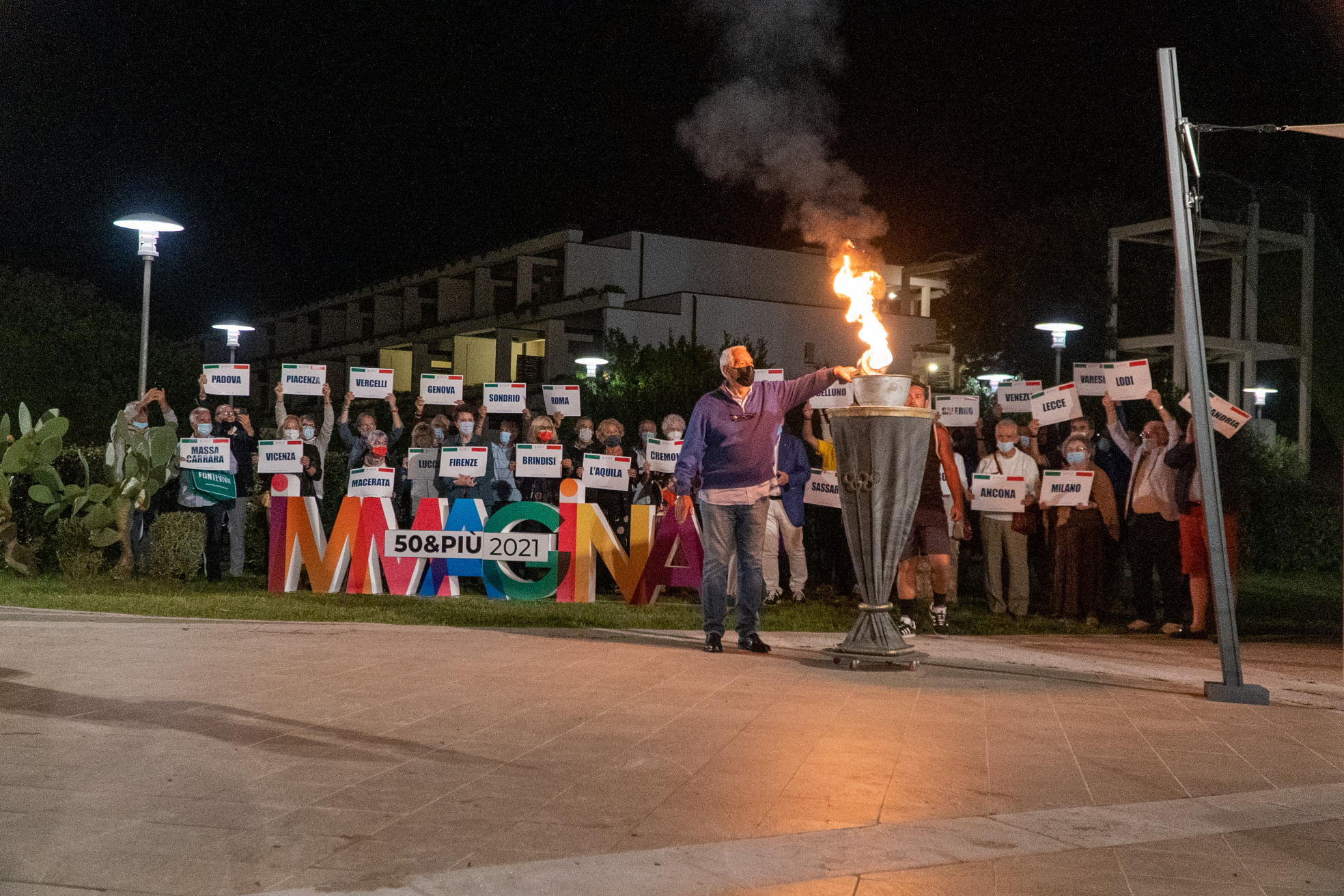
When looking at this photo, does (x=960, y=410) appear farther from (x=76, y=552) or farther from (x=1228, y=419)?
(x=76, y=552)

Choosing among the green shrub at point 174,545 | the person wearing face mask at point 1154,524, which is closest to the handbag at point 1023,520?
the person wearing face mask at point 1154,524

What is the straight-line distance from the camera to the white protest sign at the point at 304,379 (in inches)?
574

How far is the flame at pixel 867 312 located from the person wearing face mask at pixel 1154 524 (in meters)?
4.18

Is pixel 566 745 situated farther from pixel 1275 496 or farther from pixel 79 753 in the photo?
pixel 1275 496

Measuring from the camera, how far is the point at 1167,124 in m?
8.08

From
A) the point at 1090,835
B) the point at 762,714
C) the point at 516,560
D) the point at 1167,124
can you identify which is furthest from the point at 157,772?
the point at 516,560

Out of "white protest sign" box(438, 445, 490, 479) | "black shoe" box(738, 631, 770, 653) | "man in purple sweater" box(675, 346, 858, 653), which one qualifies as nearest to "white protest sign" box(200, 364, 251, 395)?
"white protest sign" box(438, 445, 490, 479)

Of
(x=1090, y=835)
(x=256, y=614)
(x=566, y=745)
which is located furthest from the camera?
(x=256, y=614)

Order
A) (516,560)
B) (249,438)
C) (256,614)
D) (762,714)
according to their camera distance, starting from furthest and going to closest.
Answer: (249,438) < (516,560) < (256,614) < (762,714)

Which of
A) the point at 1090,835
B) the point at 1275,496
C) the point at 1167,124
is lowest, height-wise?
the point at 1090,835

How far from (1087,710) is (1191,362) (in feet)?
7.61

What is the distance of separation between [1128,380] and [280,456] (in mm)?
9182

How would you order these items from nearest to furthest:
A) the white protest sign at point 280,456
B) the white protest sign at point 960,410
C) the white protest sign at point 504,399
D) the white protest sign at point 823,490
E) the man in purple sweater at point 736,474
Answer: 1. the man in purple sweater at point 736,474
2. the white protest sign at point 823,490
3. the white protest sign at point 960,410
4. the white protest sign at point 280,456
5. the white protest sign at point 504,399

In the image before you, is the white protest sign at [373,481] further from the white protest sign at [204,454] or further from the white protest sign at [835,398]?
the white protest sign at [835,398]
